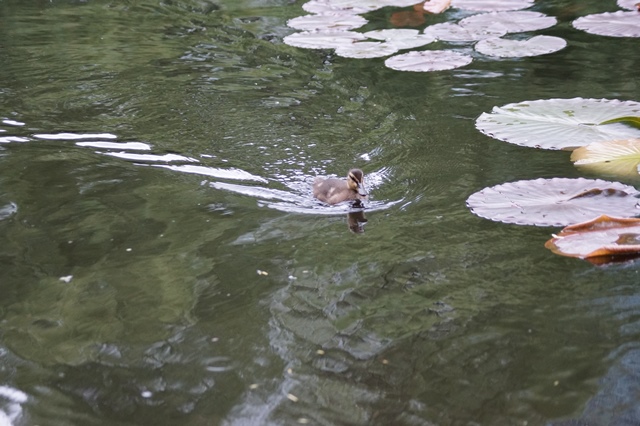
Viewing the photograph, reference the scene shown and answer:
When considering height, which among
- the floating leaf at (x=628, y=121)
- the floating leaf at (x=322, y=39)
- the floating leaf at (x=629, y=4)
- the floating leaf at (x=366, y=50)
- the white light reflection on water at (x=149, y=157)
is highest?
the floating leaf at (x=628, y=121)

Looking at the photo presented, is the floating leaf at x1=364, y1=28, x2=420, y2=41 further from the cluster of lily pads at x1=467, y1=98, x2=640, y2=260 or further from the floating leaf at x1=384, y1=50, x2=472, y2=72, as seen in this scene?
the cluster of lily pads at x1=467, y1=98, x2=640, y2=260

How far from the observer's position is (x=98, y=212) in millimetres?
4262

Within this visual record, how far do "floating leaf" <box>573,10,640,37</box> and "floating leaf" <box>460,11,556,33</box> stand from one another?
27 cm

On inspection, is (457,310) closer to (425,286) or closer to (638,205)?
(425,286)

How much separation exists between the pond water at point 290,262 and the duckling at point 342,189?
7cm

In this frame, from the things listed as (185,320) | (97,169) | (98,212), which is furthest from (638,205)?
(97,169)

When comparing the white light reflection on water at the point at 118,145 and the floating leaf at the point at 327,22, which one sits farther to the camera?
the floating leaf at the point at 327,22

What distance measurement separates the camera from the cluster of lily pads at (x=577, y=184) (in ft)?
11.7

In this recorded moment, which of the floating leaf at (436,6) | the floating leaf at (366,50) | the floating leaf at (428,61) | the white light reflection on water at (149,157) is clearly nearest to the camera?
the white light reflection on water at (149,157)

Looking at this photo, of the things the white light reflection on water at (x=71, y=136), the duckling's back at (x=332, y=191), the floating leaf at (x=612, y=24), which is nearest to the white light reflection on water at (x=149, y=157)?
the white light reflection on water at (x=71, y=136)

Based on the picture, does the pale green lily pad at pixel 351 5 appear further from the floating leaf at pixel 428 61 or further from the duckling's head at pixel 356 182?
the duckling's head at pixel 356 182

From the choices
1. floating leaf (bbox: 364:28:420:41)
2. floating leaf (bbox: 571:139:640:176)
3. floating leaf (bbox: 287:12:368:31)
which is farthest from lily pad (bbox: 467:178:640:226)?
floating leaf (bbox: 287:12:368:31)

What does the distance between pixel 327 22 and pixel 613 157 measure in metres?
4.06

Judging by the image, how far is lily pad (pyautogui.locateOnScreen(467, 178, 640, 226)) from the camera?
148 inches
